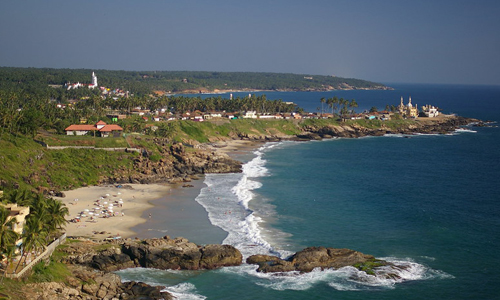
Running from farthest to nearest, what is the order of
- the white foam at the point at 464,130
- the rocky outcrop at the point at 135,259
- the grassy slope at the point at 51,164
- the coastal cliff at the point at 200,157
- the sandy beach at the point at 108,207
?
the white foam at the point at 464,130 → the coastal cliff at the point at 200,157 → the grassy slope at the point at 51,164 → the sandy beach at the point at 108,207 → the rocky outcrop at the point at 135,259

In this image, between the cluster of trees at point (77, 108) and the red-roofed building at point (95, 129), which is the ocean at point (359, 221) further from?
the cluster of trees at point (77, 108)

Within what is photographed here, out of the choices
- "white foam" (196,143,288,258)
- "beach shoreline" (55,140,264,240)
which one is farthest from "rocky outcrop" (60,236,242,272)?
"beach shoreline" (55,140,264,240)

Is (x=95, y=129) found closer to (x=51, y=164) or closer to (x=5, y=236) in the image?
(x=51, y=164)

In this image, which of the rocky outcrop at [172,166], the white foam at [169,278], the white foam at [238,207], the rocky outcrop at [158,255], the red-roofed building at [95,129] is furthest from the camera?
the red-roofed building at [95,129]

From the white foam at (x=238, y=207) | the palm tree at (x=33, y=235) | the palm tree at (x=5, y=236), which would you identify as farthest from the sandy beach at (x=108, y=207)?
the palm tree at (x=5, y=236)

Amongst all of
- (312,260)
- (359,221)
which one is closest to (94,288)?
(312,260)

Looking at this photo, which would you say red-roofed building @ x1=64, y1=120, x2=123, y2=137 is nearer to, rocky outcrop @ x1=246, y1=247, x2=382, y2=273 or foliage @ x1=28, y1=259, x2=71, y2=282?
rocky outcrop @ x1=246, y1=247, x2=382, y2=273

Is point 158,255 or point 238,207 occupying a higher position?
point 158,255
